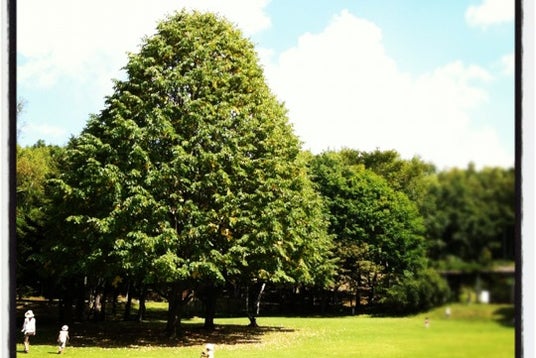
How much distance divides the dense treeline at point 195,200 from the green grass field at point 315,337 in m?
0.36

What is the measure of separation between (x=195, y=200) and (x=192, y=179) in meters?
0.40

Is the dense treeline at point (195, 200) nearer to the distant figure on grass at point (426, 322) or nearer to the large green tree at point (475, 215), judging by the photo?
the distant figure on grass at point (426, 322)

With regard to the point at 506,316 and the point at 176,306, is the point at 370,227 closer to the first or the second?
the point at 506,316

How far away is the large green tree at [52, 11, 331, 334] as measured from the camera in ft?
32.5

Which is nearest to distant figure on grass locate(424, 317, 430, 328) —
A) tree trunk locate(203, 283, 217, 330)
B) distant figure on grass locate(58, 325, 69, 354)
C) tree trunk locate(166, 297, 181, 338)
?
tree trunk locate(203, 283, 217, 330)

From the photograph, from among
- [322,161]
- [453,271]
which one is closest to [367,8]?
[322,161]

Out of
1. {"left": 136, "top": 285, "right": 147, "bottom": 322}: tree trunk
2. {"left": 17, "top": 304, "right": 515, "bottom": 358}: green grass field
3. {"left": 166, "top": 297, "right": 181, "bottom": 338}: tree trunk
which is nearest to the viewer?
{"left": 17, "top": 304, "right": 515, "bottom": 358}: green grass field

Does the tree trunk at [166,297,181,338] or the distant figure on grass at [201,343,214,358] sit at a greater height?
the tree trunk at [166,297,181,338]

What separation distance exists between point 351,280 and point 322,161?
2101 mm

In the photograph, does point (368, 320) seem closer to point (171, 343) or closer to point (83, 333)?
point (171, 343)

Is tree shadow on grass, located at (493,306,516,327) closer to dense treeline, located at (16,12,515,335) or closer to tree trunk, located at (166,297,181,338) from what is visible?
dense treeline, located at (16,12,515,335)

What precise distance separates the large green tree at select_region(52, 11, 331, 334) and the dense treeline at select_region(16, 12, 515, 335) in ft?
0.09

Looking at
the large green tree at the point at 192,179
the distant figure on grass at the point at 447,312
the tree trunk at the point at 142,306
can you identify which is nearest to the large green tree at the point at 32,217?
the large green tree at the point at 192,179

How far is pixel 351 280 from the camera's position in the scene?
8.88m
